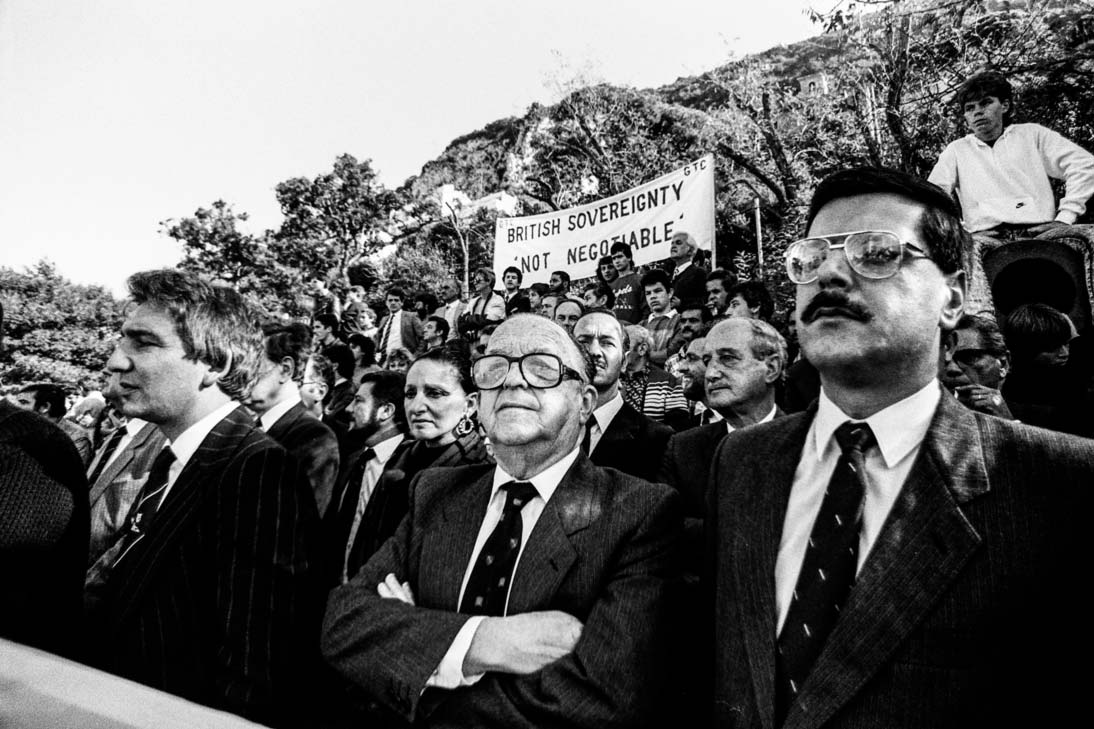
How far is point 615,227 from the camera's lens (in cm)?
981

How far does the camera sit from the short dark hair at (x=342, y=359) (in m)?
6.95

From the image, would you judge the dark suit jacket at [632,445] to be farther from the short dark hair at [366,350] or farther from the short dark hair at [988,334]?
the short dark hair at [366,350]

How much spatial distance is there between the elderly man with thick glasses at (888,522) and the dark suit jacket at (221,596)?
4.09ft

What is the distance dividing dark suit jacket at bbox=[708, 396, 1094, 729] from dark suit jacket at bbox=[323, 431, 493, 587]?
2.14m

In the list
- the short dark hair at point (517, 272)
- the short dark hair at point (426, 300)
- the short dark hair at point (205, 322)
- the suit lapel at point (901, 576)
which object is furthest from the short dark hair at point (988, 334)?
the short dark hair at point (426, 300)

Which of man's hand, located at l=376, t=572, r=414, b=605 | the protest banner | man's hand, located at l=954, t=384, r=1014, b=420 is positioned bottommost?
man's hand, located at l=376, t=572, r=414, b=605

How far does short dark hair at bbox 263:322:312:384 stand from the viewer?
14.7 ft

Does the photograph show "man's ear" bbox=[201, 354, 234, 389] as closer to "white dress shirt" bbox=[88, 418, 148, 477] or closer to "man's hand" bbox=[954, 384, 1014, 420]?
"white dress shirt" bbox=[88, 418, 148, 477]

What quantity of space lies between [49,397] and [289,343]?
4.61 meters

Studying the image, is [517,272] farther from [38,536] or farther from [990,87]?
[38,536]

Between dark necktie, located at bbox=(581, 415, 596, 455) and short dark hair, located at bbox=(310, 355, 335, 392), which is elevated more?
short dark hair, located at bbox=(310, 355, 335, 392)

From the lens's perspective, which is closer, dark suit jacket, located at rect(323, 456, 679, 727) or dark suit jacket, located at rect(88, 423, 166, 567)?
dark suit jacket, located at rect(323, 456, 679, 727)

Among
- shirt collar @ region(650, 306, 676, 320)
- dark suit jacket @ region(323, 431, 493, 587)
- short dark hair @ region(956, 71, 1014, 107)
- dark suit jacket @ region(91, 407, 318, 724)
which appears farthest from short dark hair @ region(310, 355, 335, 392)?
short dark hair @ region(956, 71, 1014, 107)

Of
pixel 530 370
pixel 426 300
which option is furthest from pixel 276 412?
pixel 426 300
